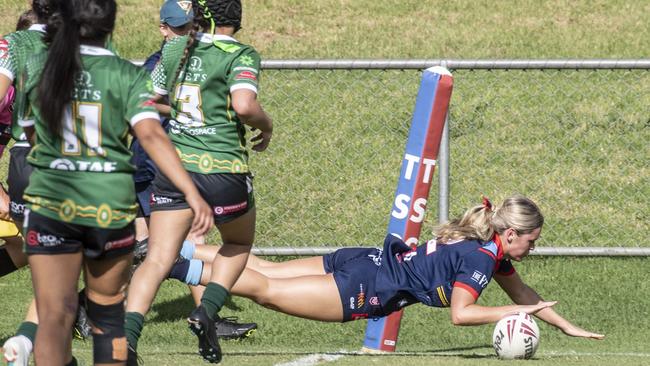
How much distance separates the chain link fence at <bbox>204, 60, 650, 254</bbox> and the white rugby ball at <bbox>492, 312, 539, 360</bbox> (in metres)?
2.57

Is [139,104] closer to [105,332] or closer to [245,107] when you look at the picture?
[105,332]

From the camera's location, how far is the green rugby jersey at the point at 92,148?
4141 mm

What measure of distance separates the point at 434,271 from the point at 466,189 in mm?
3473

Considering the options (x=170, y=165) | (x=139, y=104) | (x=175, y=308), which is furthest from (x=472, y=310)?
(x=175, y=308)

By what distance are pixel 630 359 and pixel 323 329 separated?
7.98 feet

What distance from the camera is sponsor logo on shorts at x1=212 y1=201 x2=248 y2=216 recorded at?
229 inches

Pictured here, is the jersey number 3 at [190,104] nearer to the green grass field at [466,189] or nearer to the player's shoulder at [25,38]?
the player's shoulder at [25,38]

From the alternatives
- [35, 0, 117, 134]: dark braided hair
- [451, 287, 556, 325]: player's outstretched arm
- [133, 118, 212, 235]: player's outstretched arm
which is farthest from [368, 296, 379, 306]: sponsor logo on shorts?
[35, 0, 117, 134]: dark braided hair

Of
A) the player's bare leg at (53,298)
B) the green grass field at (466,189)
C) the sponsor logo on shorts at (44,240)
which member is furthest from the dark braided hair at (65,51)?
the green grass field at (466,189)

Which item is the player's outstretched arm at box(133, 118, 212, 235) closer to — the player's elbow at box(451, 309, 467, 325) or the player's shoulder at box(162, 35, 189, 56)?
the player's shoulder at box(162, 35, 189, 56)

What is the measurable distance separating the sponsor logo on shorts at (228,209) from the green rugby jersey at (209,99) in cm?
18

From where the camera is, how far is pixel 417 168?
7062 mm

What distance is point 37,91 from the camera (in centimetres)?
416

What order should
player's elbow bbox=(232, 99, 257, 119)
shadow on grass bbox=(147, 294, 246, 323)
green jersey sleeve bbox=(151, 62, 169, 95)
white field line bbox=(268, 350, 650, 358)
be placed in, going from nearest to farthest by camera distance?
player's elbow bbox=(232, 99, 257, 119)
green jersey sleeve bbox=(151, 62, 169, 95)
white field line bbox=(268, 350, 650, 358)
shadow on grass bbox=(147, 294, 246, 323)
